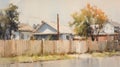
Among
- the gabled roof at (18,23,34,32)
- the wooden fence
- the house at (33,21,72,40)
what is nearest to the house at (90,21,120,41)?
the house at (33,21,72,40)

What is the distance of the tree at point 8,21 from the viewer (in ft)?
51.5

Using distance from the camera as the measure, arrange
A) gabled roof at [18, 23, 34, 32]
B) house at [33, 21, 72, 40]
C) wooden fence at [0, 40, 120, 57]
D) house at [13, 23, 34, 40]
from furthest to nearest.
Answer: house at [33, 21, 72, 40] < house at [13, 23, 34, 40] < gabled roof at [18, 23, 34, 32] < wooden fence at [0, 40, 120, 57]

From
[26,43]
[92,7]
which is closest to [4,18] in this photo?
[26,43]

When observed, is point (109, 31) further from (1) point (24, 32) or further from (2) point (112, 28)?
(1) point (24, 32)

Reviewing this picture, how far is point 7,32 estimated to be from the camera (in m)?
16.8

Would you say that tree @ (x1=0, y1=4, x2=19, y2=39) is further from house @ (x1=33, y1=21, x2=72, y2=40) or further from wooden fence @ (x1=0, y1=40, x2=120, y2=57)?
house @ (x1=33, y1=21, x2=72, y2=40)

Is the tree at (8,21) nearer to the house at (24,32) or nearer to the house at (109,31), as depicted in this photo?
the house at (24,32)

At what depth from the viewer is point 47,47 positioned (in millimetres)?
16219

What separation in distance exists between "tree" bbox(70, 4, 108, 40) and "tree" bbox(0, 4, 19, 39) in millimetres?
4509

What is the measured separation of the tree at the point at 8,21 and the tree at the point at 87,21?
4509 millimetres

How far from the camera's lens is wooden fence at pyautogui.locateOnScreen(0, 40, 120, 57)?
14.4 metres

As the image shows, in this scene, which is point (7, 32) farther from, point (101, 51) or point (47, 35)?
point (47, 35)

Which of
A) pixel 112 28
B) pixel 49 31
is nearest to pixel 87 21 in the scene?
pixel 49 31

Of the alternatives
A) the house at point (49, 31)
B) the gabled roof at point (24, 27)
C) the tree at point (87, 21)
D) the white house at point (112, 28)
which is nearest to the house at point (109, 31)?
the white house at point (112, 28)
